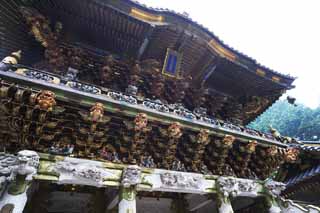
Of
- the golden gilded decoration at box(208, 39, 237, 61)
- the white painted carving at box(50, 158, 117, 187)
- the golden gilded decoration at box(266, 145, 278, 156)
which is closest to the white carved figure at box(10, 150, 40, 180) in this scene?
the white painted carving at box(50, 158, 117, 187)

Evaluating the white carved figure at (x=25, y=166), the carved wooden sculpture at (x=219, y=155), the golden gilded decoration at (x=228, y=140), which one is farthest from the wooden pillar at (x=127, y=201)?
the golden gilded decoration at (x=228, y=140)

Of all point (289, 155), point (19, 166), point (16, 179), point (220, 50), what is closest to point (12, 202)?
point (16, 179)

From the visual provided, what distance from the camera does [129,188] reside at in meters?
4.07

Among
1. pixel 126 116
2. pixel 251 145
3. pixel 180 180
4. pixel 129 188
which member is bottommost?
pixel 129 188

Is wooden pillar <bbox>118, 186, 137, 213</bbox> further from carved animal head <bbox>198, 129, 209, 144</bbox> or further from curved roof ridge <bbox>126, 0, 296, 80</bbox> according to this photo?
curved roof ridge <bbox>126, 0, 296, 80</bbox>

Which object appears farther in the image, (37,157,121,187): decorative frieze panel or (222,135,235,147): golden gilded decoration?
(222,135,235,147): golden gilded decoration

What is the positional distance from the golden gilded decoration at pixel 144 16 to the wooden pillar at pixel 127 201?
4795mm

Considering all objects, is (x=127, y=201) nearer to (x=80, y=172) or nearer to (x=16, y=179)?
(x=80, y=172)

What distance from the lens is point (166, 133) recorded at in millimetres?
4582

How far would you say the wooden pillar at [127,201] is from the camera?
3.89m

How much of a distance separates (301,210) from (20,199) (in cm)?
712

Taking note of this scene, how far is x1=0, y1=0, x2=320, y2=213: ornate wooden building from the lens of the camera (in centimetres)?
374

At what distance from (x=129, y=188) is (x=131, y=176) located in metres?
0.27

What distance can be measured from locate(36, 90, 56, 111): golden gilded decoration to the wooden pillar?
2.34 m
